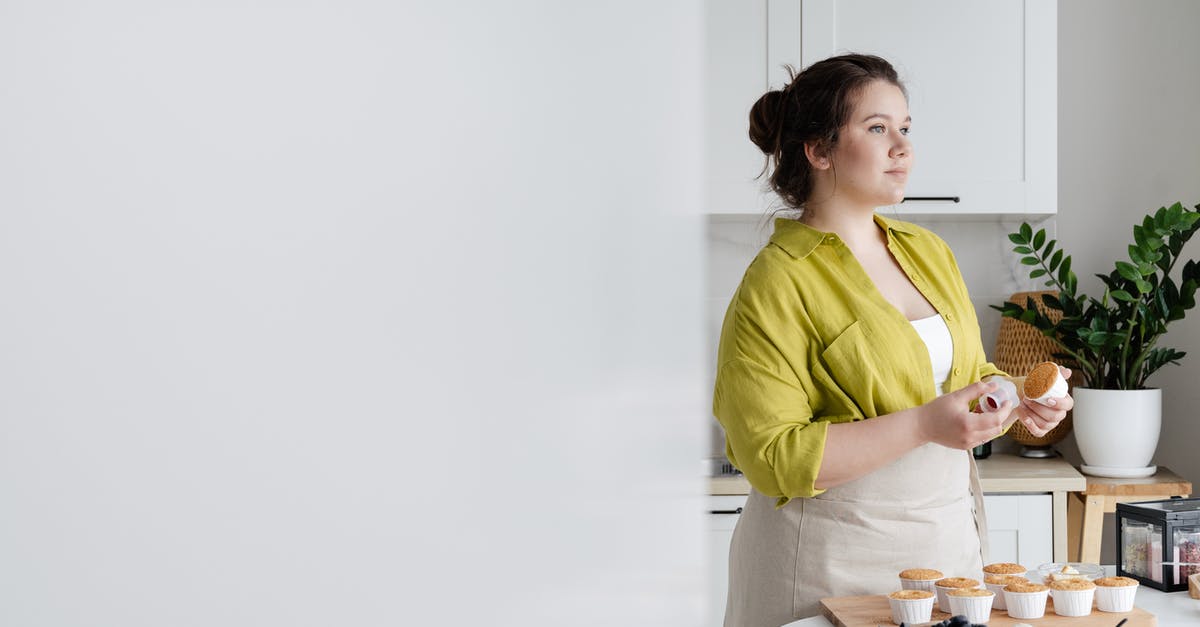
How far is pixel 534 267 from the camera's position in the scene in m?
0.01

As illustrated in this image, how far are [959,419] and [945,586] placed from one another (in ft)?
0.53

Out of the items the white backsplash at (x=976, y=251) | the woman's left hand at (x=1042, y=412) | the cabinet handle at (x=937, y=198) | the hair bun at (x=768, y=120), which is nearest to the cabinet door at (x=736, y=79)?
the white backsplash at (x=976, y=251)

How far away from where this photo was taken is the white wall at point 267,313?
0.01m

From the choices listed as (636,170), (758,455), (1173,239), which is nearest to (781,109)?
(758,455)

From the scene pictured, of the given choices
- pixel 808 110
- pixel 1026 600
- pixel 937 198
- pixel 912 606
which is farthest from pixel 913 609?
pixel 937 198

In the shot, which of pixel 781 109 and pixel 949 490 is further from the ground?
pixel 781 109

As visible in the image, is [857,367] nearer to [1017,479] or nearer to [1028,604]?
[1028,604]

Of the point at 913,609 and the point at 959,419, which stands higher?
the point at 959,419

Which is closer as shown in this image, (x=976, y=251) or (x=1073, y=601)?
(x=1073, y=601)

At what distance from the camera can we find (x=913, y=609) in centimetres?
84

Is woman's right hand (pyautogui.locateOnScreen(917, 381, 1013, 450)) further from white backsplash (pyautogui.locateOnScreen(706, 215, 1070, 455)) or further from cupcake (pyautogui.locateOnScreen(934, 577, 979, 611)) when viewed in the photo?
white backsplash (pyautogui.locateOnScreen(706, 215, 1070, 455))

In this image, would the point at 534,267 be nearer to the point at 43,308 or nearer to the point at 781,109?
the point at 43,308

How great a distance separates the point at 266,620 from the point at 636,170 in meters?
0.02

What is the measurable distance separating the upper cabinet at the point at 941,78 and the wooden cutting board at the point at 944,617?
0.80 m
